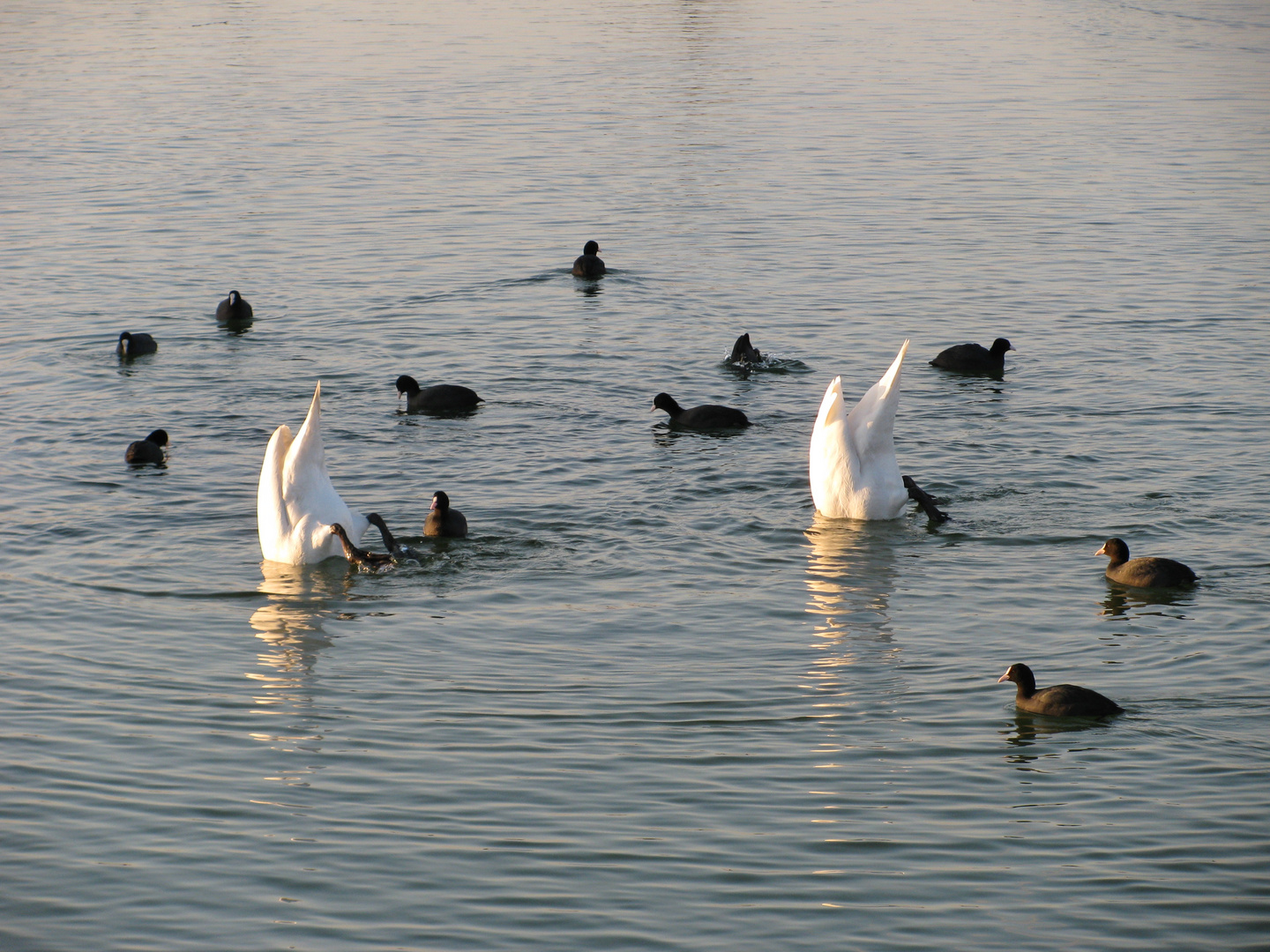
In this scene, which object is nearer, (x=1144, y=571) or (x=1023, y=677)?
(x=1023, y=677)

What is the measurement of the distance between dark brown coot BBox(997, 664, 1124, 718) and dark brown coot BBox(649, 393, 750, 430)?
7232mm

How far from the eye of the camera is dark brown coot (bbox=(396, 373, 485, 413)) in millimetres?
18328

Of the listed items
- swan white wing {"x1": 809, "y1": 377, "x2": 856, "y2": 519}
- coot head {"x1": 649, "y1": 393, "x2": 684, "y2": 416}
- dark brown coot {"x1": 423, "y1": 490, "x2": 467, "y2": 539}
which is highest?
coot head {"x1": 649, "y1": 393, "x2": 684, "y2": 416}

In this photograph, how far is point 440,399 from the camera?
1834 cm

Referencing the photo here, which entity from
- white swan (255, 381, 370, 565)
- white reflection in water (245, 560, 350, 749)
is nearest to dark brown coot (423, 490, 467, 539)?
white swan (255, 381, 370, 565)

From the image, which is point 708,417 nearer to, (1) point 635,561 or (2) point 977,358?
(1) point 635,561

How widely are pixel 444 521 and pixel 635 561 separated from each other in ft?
5.62

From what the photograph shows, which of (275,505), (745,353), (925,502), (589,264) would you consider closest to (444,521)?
(275,505)

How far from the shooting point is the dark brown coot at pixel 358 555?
13289 millimetres

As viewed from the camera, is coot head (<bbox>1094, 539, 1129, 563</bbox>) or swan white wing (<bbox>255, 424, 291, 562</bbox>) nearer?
coot head (<bbox>1094, 539, 1129, 563</bbox>)

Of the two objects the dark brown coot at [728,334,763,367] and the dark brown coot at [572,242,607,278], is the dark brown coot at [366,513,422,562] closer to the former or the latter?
the dark brown coot at [728,334,763,367]

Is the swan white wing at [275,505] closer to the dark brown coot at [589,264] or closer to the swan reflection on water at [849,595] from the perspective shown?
the swan reflection on water at [849,595]

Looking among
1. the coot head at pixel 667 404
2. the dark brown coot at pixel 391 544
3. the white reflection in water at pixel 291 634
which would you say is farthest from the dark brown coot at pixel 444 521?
the coot head at pixel 667 404

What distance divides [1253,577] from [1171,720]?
3.10 metres
